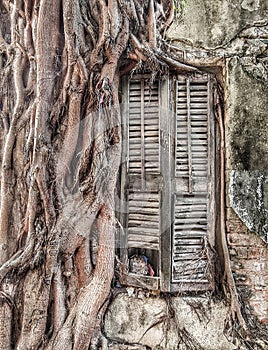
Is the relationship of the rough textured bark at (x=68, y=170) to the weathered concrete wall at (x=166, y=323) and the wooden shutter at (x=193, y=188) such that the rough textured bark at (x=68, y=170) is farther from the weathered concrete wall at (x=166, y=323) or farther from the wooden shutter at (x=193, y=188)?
the wooden shutter at (x=193, y=188)

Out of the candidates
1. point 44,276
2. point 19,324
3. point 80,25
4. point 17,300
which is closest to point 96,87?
point 80,25

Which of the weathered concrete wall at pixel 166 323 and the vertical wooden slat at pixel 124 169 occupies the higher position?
the vertical wooden slat at pixel 124 169

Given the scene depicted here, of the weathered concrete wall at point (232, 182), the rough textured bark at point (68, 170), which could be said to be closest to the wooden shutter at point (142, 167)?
the rough textured bark at point (68, 170)

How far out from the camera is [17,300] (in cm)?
307

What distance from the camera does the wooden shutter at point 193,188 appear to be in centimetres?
314

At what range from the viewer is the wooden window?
3141 mm

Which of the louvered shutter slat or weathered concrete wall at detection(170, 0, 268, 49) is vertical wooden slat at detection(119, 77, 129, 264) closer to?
the louvered shutter slat

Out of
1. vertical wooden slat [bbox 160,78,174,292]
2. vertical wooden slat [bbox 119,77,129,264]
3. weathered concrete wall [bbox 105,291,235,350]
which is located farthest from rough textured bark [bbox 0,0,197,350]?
vertical wooden slat [bbox 160,78,174,292]

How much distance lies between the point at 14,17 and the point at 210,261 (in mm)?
3004

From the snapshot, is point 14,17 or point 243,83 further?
point 14,17

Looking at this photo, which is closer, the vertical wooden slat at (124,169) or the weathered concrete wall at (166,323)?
the weathered concrete wall at (166,323)

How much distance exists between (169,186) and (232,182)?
0.56m

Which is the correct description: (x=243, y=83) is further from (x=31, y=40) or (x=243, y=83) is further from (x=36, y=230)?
(x=36, y=230)

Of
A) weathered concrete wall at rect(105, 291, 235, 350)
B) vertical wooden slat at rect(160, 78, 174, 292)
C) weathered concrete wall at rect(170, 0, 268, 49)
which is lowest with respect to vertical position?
weathered concrete wall at rect(105, 291, 235, 350)
